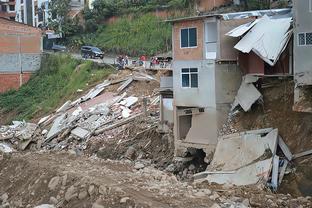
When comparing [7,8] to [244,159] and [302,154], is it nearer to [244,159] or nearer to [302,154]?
[244,159]

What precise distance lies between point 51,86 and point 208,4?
14.2 metres

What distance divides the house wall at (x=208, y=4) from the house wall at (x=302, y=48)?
82.7 feet

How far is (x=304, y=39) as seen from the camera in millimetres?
20438

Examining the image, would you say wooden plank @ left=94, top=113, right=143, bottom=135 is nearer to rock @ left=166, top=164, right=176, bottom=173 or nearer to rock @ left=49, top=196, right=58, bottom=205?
rock @ left=166, top=164, right=176, bottom=173

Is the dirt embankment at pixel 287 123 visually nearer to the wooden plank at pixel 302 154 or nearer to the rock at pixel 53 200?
the wooden plank at pixel 302 154

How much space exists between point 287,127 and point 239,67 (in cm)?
409

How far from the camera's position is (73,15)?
59.7 m

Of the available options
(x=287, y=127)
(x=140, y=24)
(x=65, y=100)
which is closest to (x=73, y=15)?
(x=140, y=24)

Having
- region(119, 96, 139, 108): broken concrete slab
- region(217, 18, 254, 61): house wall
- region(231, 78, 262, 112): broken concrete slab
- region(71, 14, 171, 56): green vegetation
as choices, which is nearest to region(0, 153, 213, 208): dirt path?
region(231, 78, 262, 112): broken concrete slab

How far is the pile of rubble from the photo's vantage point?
3162 cm

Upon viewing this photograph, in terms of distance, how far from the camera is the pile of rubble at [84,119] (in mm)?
31625

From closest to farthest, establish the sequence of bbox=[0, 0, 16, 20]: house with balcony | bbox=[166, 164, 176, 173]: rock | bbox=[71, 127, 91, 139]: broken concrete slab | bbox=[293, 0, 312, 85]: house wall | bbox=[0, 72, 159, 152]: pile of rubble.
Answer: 1. bbox=[293, 0, 312, 85]: house wall
2. bbox=[166, 164, 176, 173]: rock
3. bbox=[71, 127, 91, 139]: broken concrete slab
4. bbox=[0, 72, 159, 152]: pile of rubble
5. bbox=[0, 0, 16, 20]: house with balcony

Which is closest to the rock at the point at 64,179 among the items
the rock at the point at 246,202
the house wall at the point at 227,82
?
the rock at the point at 246,202

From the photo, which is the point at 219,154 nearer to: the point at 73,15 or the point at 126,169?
the point at 126,169
